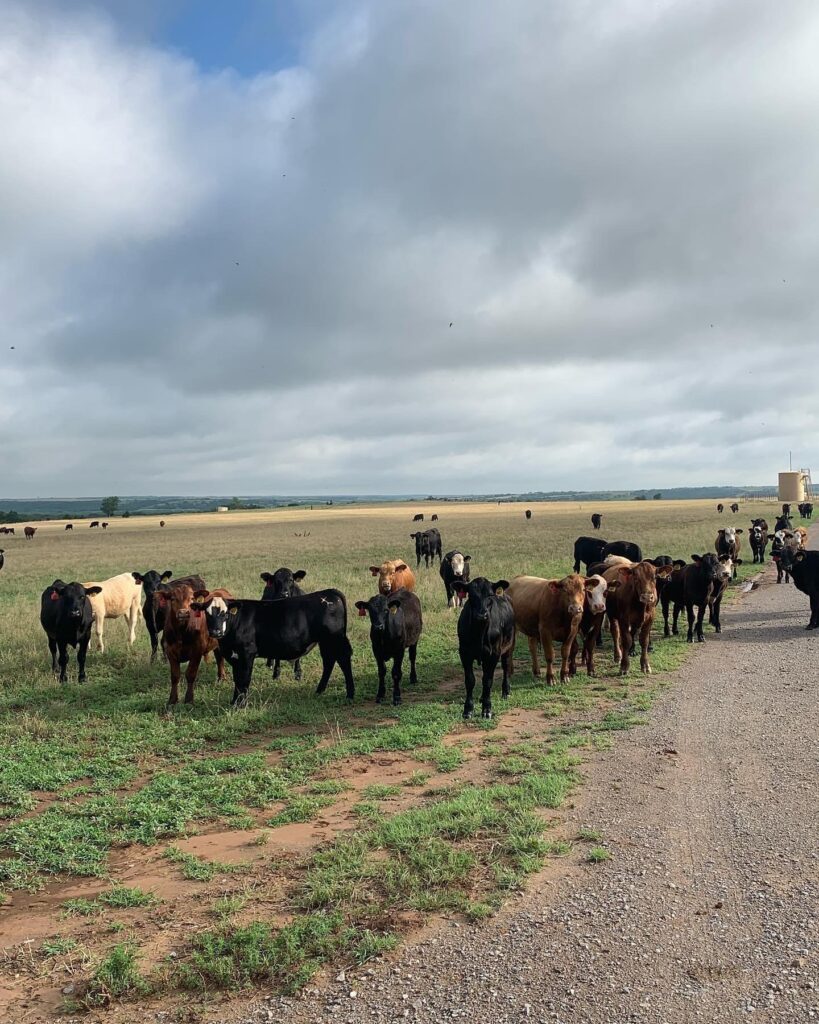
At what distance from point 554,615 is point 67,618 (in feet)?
25.5

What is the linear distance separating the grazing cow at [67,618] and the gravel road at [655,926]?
8.39 m

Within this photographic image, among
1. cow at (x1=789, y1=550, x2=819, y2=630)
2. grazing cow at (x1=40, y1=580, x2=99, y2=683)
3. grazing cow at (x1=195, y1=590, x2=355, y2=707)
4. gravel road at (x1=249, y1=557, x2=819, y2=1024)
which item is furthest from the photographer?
cow at (x1=789, y1=550, x2=819, y2=630)

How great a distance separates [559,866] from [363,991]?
1858 mm

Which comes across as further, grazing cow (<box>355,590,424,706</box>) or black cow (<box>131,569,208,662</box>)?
black cow (<box>131,569,208,662</box>)

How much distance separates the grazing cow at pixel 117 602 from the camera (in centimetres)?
1359

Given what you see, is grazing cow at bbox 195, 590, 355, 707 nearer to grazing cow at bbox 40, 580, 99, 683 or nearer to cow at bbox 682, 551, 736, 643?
grazing cow at bbox 40, 580, 99, 683

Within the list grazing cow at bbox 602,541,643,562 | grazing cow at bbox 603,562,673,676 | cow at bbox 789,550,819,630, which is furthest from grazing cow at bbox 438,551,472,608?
cow at bbox 789,550,819,630

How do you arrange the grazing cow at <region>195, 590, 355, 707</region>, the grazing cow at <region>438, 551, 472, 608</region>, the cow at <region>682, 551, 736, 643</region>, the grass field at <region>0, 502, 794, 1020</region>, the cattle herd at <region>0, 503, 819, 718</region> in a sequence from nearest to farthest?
the grass field at <region>0, 502, 794, 1020</region> → the cattle herd at <region>0, 503, 819, 718</region> → the grazing cow at <region>195, 590, 355, 707</region> → the cow at <region>682, 551, 736, 643</region> → the grazing cow at <region>438, 551, 472, 608</region>

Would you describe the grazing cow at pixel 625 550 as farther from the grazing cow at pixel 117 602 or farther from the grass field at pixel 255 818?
the grazing cow at pixel 117 602

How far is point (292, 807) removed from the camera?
624cm

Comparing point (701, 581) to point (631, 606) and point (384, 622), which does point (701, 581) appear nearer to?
point (631, 606)

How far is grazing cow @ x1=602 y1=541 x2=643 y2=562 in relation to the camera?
16953 mm

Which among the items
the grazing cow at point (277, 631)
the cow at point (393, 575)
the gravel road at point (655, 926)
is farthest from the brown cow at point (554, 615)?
the cow at point (393, 575)

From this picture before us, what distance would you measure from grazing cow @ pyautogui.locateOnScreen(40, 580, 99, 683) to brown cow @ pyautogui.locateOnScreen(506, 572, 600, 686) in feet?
23.4
